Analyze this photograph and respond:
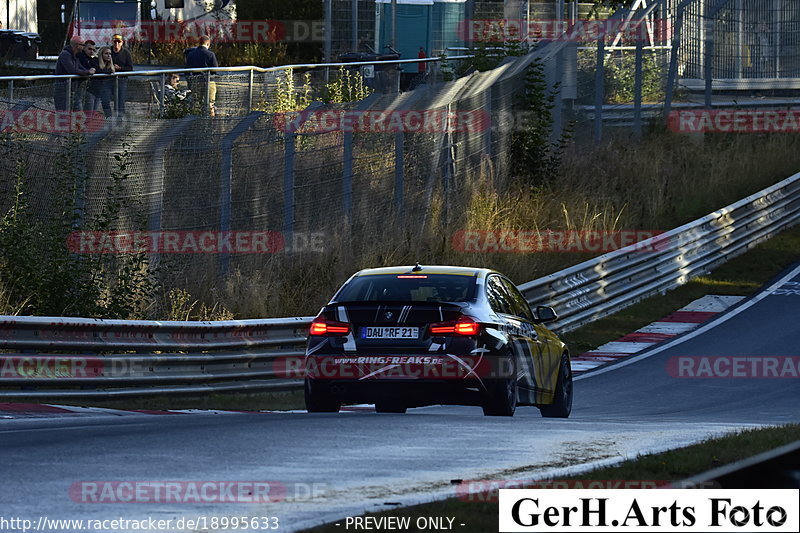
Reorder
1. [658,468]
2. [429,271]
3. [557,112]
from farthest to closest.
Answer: [557,112] < [429,271] < [658,468]

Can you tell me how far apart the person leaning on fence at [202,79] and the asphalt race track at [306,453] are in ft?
34.1

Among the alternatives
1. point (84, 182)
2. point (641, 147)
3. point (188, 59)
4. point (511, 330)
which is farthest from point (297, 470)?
point (641, 147)

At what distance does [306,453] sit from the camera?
9219 mm

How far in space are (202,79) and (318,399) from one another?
12.9m

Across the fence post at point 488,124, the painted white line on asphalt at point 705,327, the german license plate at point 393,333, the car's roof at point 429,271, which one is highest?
the fence post at point 488,124

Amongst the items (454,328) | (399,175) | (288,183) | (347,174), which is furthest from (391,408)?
(399,175)

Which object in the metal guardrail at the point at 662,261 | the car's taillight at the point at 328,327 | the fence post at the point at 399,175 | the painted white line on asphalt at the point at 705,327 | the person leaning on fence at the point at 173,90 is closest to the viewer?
the car's taillight at the point at 328,327

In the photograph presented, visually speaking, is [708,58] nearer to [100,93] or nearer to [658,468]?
[100,93]

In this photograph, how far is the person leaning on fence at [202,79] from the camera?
78.0 feet

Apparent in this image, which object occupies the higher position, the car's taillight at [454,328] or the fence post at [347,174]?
the fence post at [347,174]

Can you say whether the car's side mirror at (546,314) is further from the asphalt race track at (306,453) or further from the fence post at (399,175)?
the fence post at (399,175)

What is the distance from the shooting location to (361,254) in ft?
67.0

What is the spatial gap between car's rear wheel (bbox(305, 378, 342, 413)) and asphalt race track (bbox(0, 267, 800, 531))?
1.32ft

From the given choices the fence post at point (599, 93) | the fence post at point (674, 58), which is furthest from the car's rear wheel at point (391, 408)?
the fence post at point (674, 58)
